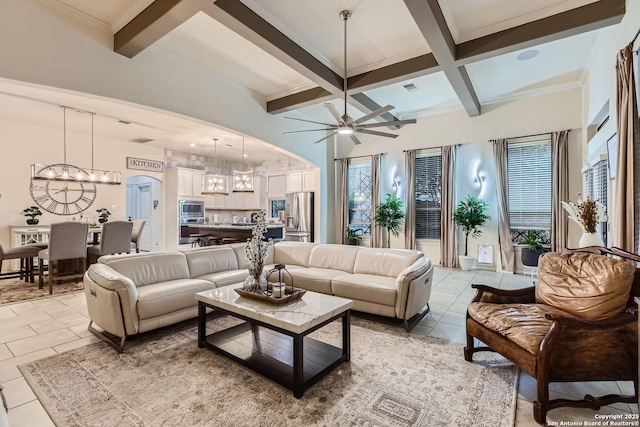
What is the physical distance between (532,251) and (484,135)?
2638 mm

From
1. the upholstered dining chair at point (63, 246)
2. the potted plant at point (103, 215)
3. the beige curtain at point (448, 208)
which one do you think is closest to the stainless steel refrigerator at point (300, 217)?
the beige curtain at point (448, 208)

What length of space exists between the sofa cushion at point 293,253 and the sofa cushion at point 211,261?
2.60ft

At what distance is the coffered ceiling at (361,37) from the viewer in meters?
3.12

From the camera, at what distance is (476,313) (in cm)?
250

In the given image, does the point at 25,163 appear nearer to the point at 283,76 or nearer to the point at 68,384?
the point at 283,76

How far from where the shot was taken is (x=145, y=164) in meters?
8.24

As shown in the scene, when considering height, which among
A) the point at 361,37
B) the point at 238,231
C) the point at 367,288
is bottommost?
the point at 367,288

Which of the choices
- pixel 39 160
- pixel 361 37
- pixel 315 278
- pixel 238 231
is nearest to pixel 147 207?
pixel 39 160

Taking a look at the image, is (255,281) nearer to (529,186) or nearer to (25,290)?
(25,290)

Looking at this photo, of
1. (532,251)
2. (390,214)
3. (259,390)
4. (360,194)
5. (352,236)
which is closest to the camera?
(259,390)

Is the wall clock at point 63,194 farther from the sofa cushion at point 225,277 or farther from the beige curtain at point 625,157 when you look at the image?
the beige curtain at point 625,157

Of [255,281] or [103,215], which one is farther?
[103,215]

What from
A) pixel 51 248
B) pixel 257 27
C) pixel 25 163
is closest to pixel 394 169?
pixel 257 27

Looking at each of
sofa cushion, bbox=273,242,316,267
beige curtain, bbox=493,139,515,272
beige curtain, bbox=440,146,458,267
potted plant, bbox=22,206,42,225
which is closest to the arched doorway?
potted plant, bbox=22,206,42,225
